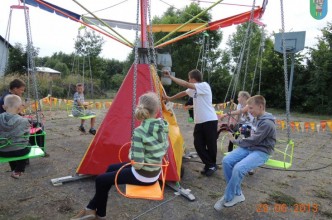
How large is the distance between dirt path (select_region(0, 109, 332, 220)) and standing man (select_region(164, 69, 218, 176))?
335 mm

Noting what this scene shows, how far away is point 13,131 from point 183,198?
7.13 ft

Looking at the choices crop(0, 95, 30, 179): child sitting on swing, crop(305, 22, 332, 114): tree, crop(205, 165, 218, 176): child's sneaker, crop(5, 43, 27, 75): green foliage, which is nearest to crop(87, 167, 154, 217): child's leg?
crop(0, 95, 30, 179): child sitting on swing

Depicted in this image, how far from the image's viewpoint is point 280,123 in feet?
32.1

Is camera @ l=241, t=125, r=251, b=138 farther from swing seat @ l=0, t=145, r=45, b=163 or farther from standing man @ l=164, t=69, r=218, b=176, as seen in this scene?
swing seat @ l=0, t=145, r=45, b=163

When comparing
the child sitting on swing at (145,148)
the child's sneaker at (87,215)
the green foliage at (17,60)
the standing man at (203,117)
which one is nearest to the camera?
the child sitting on swing at (145,148)

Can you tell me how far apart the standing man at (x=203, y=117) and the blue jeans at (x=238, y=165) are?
888 millimetres

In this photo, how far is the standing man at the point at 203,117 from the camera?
14.3 feet

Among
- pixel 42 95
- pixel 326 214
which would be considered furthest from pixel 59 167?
pixel 42 95

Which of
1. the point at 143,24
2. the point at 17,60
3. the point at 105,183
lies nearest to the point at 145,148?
the point at 105,183

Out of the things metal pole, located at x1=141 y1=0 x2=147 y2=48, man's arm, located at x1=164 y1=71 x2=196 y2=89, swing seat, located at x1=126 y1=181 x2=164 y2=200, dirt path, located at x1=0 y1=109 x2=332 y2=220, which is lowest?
dirt path, located at x1=0 y1=109 x2=332 y2=220

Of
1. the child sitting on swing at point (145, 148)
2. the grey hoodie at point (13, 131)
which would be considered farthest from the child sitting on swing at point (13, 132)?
the child sitting on swing at point (145, 148)

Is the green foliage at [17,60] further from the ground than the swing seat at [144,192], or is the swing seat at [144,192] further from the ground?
the green foliage at [17,60]

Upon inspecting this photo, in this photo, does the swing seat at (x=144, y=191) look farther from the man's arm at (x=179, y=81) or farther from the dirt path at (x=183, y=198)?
the man's arm at (x=179, y=81)

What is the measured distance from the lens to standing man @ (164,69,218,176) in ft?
14.3
